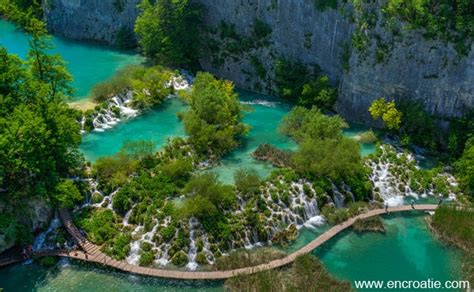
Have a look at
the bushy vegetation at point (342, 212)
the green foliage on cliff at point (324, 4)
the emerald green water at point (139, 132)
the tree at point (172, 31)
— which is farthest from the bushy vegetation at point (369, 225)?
the tree at point (172, 31)

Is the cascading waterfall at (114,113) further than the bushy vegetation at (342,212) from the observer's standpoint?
Yes

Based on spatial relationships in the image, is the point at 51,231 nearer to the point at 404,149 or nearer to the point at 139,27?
the point at 404,149

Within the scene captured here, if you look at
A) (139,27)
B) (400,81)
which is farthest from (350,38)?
(139,27)

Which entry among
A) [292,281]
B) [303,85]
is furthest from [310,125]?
[292,281]

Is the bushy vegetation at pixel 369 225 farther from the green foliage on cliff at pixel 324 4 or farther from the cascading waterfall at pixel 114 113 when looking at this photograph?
the cascading waterfall at pixel 114 113

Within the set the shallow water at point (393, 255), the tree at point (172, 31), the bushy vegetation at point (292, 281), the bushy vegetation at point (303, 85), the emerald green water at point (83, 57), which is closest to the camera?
the bushy vegetation at point (292, 281)

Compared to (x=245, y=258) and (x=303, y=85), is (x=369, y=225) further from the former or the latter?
(x=303, y=85)
